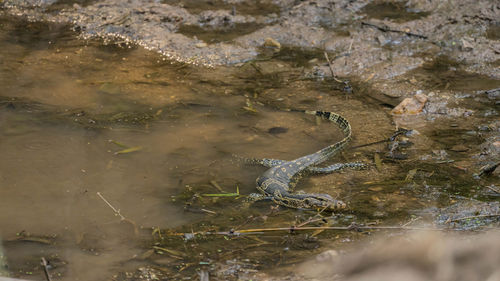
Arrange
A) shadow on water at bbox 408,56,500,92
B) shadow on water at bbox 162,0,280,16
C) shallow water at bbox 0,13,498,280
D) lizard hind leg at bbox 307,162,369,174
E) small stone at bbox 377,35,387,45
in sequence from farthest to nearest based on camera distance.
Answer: shadow on water at bbox 162,0,280,16 → small stone at bbox 377,35,387,45 → shadow on water at bbox 408,56,500,92 → lizard hind leg at bbox 307,162,369,174 → shallow water at bbox 0,13,498,280

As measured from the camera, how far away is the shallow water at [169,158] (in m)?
4.91

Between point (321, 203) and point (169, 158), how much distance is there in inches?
80.9

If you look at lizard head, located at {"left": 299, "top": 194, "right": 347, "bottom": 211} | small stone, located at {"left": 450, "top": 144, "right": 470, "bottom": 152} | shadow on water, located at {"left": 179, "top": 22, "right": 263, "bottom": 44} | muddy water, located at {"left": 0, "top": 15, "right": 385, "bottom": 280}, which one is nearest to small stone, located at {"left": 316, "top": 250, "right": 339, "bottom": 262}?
lizard head, located at {"left": 299, "top": 194, "right": 347, "bottom": 211}

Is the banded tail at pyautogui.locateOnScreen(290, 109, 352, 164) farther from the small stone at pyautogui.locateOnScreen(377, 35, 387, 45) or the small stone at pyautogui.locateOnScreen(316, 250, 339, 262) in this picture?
the small stone at pyautogui.locateOnScreen(377, 35, 387, 45)

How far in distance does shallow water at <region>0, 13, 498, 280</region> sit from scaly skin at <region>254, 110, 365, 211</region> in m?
0.14

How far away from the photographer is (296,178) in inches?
253

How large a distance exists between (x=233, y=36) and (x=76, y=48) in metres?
2.97

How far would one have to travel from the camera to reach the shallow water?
4.91 meters

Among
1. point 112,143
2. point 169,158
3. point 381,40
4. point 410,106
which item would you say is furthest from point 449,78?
point 112,143

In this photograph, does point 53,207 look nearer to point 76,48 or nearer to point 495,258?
point 495,258

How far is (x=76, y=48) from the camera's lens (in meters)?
9.98

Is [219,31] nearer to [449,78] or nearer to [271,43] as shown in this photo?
[271,43]

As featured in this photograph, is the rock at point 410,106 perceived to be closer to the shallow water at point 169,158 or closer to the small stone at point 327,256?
the shallow water at point 169,158

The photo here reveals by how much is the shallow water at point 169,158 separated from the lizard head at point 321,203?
12 cm
